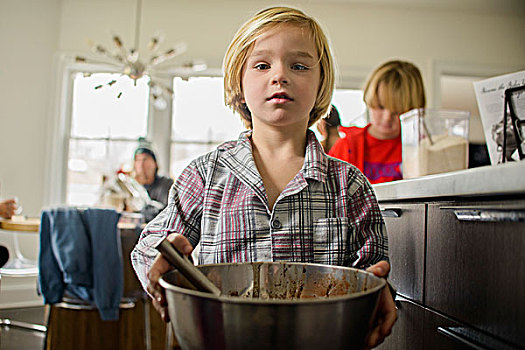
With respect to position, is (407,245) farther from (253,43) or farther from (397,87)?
(397,87)

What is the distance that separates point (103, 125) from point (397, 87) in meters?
3.45

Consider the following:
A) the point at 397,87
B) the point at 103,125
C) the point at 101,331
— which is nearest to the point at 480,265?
the point at 397,87

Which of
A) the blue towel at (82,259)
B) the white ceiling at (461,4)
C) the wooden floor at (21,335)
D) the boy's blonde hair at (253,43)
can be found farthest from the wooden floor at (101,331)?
the white ceiling at (461,4)

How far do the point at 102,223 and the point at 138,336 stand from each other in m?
0.60

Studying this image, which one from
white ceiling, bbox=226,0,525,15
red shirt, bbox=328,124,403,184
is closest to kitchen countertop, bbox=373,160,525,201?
red shirt, bbox=328,124,403,184

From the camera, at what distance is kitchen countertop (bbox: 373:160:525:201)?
0.56 meters

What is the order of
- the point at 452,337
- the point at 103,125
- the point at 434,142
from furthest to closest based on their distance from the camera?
1. the point at 103,125
2. the point at 434,142
3. the point at 452,337

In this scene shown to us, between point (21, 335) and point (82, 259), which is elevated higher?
point (82, 259)

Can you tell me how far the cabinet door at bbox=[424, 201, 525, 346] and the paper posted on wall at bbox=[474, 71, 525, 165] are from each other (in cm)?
33

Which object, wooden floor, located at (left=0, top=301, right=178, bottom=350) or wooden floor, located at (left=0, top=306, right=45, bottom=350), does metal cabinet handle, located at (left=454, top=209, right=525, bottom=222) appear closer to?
wooden floor, located at (left=0, top=301, right=178, bottom=350)

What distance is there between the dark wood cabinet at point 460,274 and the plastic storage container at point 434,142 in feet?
1.11

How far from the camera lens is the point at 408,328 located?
892 millimetres

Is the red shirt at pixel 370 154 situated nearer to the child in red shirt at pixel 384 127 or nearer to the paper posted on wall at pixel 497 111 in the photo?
the child in red shirt at pixel 384 127

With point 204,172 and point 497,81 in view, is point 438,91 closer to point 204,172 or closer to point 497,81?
point 497,81
